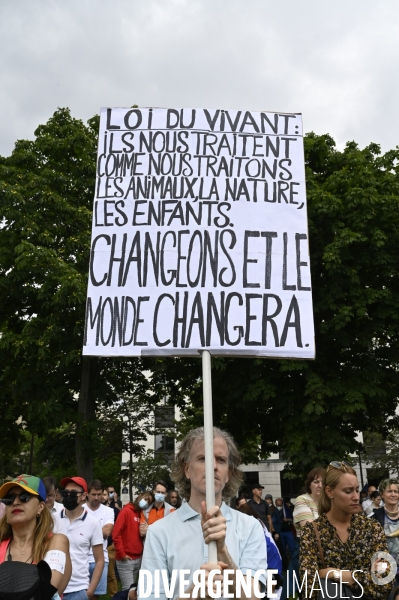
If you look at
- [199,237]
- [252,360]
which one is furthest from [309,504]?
[252,360]

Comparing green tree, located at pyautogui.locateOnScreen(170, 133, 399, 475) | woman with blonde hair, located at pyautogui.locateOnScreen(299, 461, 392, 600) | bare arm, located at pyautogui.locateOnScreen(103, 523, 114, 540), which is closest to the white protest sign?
woman with blonde hair, located at pyautogui.locateOnScreen(299, 461, 392, 600)

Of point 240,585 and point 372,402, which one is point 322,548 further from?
point 372,402

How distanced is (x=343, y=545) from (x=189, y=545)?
1.25 meters

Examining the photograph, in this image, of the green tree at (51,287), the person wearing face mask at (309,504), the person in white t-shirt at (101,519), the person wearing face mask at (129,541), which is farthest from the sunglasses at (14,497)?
the green tree at (51,287)

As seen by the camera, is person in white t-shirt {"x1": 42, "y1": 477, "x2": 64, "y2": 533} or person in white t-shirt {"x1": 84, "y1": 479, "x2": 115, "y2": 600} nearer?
person in white t-shirt {"x1": 42, "y1": 477, "x2": 64, "y2": 533}

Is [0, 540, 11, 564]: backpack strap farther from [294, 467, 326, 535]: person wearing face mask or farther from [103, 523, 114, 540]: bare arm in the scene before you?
[103, 523, 114, 540]: bare arm

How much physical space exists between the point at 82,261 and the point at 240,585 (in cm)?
1683

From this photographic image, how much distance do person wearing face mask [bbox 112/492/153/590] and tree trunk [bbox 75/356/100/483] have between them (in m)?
8.34

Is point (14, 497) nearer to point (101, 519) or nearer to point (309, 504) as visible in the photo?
point (309, 504)

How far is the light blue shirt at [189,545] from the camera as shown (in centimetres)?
314

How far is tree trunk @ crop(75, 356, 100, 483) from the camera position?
1972 centimetres

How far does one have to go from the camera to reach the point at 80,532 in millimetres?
6680

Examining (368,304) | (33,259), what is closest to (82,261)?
(33,259)

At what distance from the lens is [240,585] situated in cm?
305
